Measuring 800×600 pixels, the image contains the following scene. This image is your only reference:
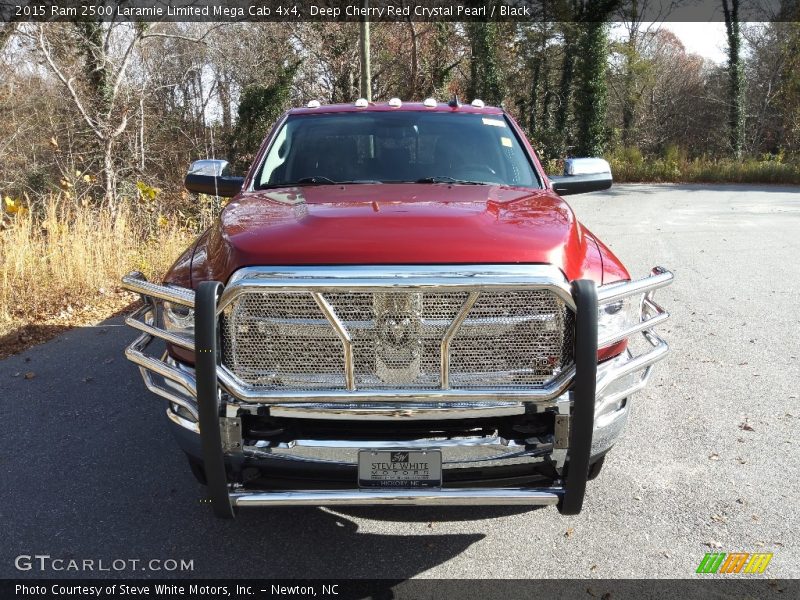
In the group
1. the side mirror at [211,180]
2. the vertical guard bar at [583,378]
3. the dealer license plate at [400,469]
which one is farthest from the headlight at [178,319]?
the side mirror at [211,180]

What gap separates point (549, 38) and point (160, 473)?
35.9 meters

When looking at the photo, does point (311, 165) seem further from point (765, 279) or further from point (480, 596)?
point (765, 279)

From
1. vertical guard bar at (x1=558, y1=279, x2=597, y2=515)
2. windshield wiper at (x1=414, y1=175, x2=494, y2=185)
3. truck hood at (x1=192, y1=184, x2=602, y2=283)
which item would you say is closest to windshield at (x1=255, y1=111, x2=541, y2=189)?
windshield wiper at (x1=414, y1=175, x2=494, y2=185)

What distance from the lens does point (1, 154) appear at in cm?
1664

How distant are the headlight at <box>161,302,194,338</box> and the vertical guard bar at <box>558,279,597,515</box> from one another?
1.47m

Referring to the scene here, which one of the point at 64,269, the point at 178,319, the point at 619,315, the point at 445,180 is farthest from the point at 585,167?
the point at 64,269

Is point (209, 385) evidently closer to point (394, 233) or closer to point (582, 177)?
point (394, 233)

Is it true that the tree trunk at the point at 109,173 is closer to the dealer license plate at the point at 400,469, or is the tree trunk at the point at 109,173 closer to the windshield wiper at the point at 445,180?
the windshield wiper at the point at 445,180

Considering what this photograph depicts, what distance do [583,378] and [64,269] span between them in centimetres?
669

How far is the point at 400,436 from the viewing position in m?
2.46

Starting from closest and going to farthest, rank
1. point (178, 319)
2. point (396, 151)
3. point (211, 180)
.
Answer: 1. point (178, 319)
2. point (396, 151)
3. point (211, 180)

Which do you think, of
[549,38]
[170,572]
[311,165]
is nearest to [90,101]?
[311,165]

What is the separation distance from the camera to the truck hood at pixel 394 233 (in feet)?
7.84

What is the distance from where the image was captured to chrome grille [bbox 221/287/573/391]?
2369 millimetres
